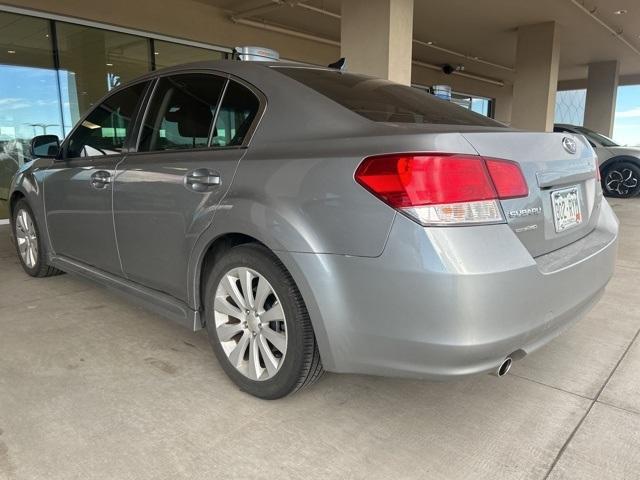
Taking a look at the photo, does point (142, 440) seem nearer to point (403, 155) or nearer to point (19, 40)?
point (403, 155)

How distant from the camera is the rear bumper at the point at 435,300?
58.7 inches

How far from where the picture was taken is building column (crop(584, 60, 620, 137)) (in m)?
15.8

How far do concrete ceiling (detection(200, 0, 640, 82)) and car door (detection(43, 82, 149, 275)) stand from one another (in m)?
6.39

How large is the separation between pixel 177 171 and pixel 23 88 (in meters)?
6.55

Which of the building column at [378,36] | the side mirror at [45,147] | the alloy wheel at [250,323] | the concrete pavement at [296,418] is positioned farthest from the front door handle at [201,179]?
the building column at [378,36]

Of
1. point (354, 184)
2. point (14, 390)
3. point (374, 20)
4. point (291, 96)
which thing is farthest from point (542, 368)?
point (374, 20)

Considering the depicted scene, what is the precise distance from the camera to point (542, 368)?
2387 millimetres

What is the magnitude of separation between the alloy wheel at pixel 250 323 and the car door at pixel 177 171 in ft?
0.92

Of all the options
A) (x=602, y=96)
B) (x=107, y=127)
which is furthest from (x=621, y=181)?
(x=107, y=127)

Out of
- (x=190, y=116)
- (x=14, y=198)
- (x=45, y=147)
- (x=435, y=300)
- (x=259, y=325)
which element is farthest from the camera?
(x=14, y=198)

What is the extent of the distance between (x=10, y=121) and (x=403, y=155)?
7.65 m

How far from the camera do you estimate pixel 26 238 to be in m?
3.87

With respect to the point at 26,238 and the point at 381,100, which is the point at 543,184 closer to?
the point at 381,100

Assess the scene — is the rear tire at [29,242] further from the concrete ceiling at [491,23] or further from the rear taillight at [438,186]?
the concrete ceiling at [491,23]
